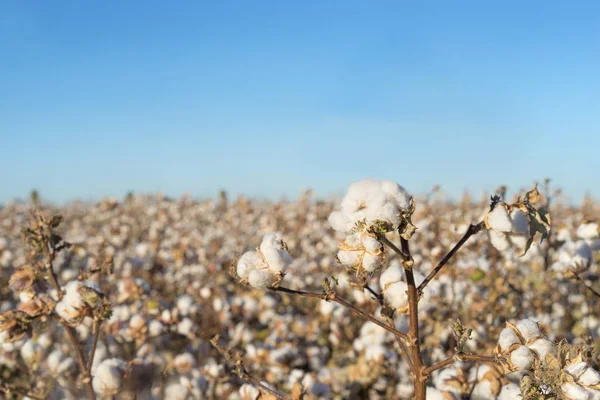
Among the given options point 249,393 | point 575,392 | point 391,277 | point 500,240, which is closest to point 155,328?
point 249,393

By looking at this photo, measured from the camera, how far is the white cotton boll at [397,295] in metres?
1.72

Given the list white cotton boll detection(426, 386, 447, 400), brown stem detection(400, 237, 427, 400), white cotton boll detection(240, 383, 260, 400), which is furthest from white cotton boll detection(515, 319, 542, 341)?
white cotton boll detection(240, 383, 260, 400)

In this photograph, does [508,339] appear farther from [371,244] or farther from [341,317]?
[341,317]

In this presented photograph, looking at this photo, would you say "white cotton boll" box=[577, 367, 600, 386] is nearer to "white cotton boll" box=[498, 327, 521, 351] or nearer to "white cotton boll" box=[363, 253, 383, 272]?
"white cotton boll" box=[498, 327, 521, 351]

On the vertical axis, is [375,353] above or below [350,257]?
below

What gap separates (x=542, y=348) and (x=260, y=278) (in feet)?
2.36

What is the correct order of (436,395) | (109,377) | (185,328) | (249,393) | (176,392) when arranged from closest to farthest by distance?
(436,395) < (249,393) < (109,377) < (176,392) < (185,328)

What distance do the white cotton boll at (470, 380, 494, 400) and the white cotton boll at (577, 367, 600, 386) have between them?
997mm

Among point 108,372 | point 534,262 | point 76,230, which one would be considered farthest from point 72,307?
point 76,230

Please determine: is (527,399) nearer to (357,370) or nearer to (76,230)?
(357,370)

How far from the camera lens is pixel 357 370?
3.56 metres

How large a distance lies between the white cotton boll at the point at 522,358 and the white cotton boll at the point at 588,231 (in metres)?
1.86

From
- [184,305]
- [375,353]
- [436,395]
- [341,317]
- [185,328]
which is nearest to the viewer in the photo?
[436,395]

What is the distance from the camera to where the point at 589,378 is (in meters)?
1.26
